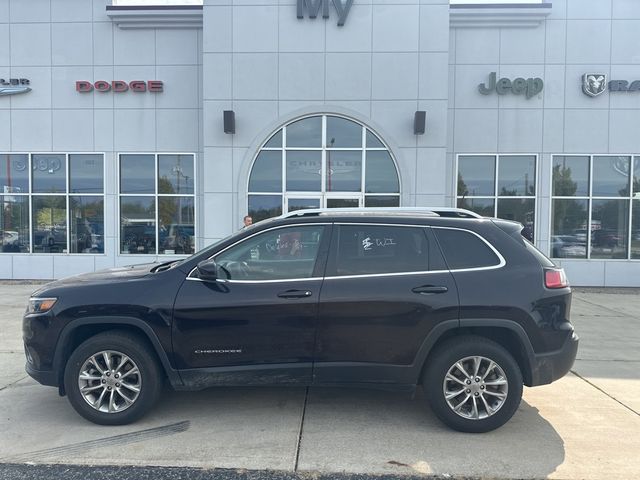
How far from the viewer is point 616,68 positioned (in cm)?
1230

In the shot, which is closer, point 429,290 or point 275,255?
point 429,290

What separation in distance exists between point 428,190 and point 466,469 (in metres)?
8.81

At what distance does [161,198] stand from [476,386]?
35.2ft

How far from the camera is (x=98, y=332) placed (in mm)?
4141

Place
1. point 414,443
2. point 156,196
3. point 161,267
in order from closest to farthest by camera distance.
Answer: point 414,443
point 161,267
point 156,196

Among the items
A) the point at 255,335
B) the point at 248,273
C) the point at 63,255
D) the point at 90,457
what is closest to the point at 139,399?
the point at 90,457

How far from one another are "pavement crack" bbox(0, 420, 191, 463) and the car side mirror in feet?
4.35

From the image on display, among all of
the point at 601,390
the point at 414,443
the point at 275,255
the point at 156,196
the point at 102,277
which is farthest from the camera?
Result: the point at 156,196

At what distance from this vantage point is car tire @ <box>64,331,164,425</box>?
13.2 ft

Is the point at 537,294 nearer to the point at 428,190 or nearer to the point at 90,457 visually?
the point at 90,457

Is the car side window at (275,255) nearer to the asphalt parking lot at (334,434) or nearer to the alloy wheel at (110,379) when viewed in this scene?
the alloy wheel at (110,379)

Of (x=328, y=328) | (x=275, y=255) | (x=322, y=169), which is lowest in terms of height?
(x=328, y=328)

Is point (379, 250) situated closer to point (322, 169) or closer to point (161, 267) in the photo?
point (161, 267)

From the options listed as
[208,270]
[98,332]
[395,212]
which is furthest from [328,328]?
[98,332]
